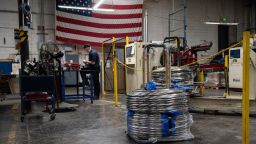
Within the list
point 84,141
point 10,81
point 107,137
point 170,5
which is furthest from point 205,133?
point 170,5

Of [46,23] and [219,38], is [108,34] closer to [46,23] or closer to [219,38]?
[46,23]

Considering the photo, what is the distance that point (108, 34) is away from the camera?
1330cm

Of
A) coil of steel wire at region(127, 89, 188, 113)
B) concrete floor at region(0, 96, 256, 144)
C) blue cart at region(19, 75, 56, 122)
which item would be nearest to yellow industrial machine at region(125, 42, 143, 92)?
concrete floor at region(0, 96, 256, 144)

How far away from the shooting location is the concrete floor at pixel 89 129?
3.47 meters

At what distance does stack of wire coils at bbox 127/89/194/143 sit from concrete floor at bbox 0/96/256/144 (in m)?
0.18

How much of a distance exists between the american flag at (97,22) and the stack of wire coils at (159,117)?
32.0 ft

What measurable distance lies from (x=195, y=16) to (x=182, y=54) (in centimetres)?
878

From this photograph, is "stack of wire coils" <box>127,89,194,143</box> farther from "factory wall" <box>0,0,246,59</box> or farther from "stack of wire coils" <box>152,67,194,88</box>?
"factory wall" <box>0,0,246,59</box>

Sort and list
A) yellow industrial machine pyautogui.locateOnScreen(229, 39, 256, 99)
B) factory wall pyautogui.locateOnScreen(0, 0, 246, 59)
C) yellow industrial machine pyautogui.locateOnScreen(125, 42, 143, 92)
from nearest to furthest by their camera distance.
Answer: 1. yellow industrial machine pyautogui.locateOnScreen(229, 39, 256, 99)
2. yellow industrial machine pyautogui.locateOnScreen(125, 42, 143, 92)
3. factory wall pyautogui.locateOnScreen(0, 0, 246, 59)

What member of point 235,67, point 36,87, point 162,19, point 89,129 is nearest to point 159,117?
point 89,129

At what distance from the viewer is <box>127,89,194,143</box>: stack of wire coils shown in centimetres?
333

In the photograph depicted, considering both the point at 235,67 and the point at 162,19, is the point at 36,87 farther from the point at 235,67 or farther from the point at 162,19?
the point at 162,19

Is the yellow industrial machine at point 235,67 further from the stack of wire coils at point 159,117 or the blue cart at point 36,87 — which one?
the blue cart at point 36,87

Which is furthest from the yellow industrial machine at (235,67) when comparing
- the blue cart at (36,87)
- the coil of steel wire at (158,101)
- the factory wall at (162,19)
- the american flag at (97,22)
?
the factory wall at (162,19)
